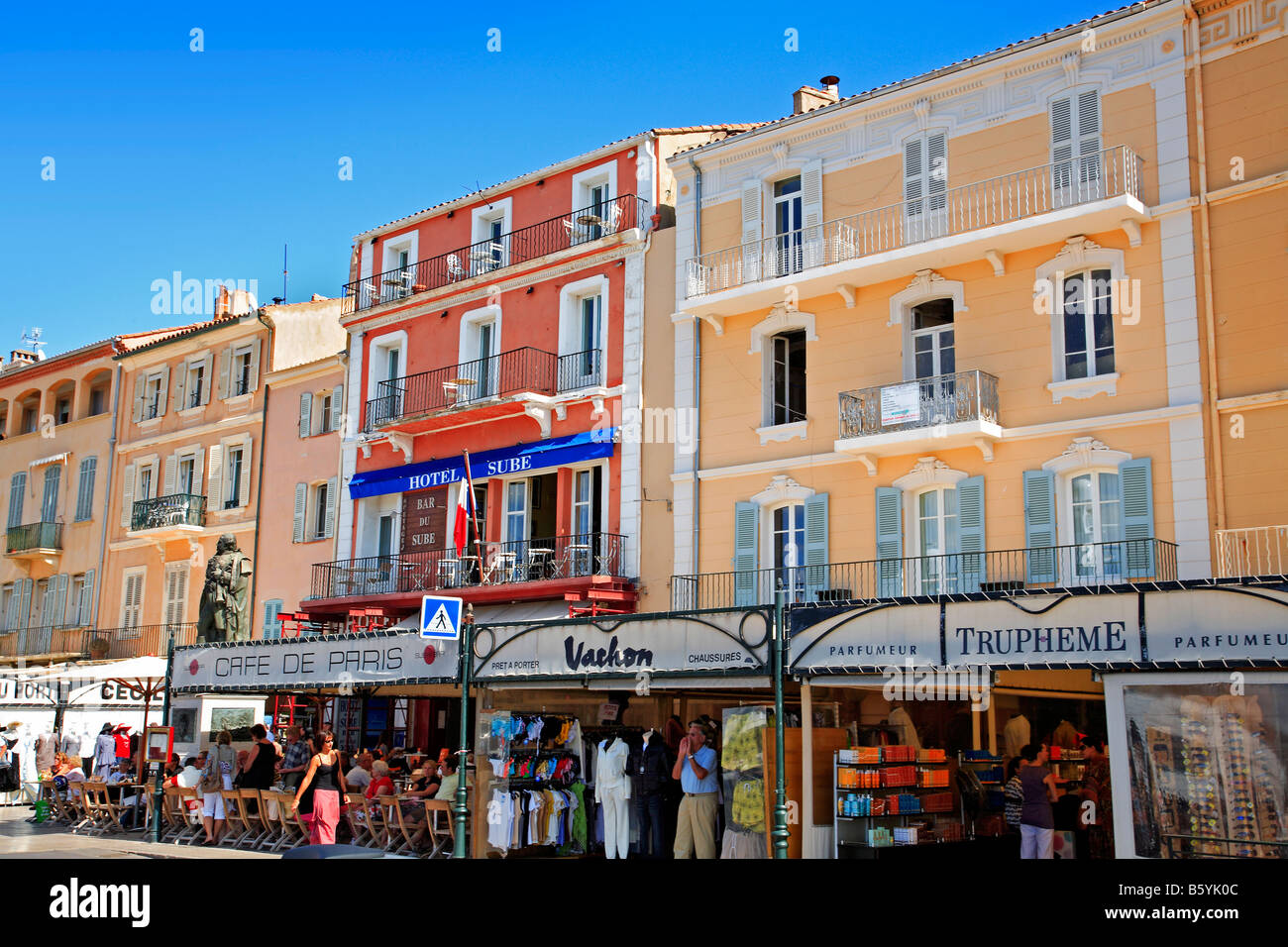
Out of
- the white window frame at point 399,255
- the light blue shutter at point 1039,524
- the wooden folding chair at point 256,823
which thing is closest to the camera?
the light blue shutter at point 1039,524

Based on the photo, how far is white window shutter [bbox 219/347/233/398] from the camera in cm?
3288

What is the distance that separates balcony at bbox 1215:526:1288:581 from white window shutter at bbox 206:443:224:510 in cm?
2399

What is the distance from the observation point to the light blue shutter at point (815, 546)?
20406 millimetres

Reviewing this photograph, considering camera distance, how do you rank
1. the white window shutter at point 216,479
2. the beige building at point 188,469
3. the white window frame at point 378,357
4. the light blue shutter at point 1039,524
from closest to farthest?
the light blue shutter at point 1039,524
the white window frame at point 378,357
the beige building at point 188,469
the white window shutter at point 216,479

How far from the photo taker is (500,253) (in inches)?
1053

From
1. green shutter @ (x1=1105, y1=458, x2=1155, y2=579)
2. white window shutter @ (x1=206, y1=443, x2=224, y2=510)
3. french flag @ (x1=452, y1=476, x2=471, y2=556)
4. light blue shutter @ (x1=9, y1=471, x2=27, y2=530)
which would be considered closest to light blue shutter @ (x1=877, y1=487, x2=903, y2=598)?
green shutter @ (x1=1105, y1=458, x2=1155, y2=579)

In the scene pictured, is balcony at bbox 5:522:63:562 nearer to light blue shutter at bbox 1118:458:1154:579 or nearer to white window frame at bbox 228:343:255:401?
white window frame at bbox 228:343:255:401

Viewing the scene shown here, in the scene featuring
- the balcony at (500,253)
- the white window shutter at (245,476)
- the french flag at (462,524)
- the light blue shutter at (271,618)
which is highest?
the balcony at (500,253)

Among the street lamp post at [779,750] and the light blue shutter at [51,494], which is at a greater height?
the light blue shutter at [51,494]

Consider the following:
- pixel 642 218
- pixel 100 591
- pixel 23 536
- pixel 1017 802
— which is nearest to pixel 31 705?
pixel 100 591

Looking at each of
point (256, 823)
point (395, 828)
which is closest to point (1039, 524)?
point (395, 828)

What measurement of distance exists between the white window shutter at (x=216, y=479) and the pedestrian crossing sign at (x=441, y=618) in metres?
17.5

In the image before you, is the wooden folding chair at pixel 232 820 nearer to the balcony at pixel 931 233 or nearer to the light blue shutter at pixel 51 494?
the balcony at pixel 931 233

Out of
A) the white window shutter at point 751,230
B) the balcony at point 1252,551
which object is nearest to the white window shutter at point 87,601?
the white window shutter at point 751,230
